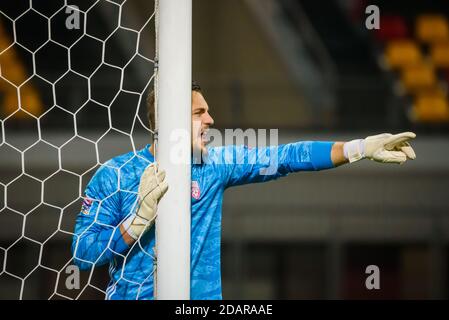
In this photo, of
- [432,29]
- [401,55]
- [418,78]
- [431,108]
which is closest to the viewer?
[431,108]

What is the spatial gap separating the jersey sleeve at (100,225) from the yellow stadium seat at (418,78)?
5270 millimetres

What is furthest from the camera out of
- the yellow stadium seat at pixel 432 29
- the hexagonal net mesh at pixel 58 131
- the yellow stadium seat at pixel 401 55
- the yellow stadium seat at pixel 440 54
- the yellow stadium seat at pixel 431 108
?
the yellow stadium seat at pixel 432 29

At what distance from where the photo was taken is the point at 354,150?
6.73 feet

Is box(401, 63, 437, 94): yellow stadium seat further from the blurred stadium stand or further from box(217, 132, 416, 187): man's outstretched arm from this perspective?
box(217, 132, 416, 187): man's outstretched arm

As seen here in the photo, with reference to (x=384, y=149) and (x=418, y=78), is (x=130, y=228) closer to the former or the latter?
(x=384, y=149)

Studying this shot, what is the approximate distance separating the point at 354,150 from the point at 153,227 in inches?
21.5

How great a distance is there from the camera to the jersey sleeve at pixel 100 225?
210 cm

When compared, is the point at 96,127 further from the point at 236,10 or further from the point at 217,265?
the point at 217,265

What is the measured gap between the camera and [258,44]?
7.24 m

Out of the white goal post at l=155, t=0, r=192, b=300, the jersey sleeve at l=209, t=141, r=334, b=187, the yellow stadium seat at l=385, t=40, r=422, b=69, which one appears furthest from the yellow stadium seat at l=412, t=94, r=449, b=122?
the white goal post at l=155, t=0, r=192, b=300

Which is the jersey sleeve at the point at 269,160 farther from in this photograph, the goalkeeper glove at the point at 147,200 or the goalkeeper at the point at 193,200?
the goalkeeper glove at the point at 147,200

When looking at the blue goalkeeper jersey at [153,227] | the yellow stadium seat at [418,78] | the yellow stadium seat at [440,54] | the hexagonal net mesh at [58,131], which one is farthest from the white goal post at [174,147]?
the yellow stadium seat at [440,54]

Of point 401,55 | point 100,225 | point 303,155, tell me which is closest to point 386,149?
point 303,155
